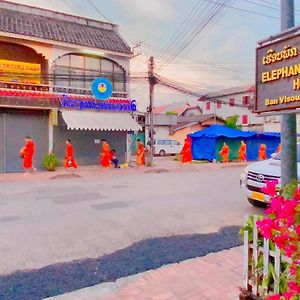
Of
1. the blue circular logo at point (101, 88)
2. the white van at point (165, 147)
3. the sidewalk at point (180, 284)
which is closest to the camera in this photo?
the sidewalk at point (180, 284)

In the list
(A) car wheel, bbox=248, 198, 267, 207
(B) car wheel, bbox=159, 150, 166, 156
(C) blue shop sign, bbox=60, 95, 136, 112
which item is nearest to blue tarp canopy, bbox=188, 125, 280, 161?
(C) blue shop sign, bbox=60, 95, 136, 112

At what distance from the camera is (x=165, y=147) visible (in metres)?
33.4

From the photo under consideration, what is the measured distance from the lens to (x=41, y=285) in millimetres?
3752

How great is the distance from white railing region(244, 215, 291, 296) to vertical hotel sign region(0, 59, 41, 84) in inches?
693

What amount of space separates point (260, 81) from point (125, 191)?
722 centimetres

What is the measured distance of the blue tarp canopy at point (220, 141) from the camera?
2477 centimetres

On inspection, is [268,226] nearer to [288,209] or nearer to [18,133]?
[288,209]

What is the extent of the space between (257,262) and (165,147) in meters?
30.4

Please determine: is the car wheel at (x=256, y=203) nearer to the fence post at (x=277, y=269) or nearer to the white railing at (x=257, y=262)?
the white railing at (x=257, y=262)

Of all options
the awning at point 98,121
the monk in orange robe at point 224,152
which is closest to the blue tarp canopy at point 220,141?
the monk in orange robe at point 224,152

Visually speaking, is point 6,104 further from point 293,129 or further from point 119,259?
point 293,129

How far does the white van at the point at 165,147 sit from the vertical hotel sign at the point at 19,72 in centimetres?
1596

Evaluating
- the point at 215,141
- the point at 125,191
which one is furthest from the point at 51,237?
the point at 215,141

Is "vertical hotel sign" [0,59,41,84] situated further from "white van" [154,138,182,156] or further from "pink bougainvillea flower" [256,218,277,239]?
"pink bougainvillea flower" [256,218,277,239]
